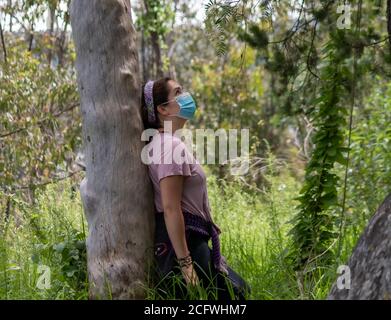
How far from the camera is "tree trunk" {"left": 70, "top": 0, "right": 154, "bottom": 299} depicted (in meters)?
4.03

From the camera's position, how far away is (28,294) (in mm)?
4469

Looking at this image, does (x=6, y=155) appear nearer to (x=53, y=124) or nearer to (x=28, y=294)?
(x=53, y=124)

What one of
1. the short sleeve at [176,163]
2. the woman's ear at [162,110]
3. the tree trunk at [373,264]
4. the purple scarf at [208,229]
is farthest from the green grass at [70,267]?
the woman's ear at [162,110]

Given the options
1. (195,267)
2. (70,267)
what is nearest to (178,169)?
(195,267)

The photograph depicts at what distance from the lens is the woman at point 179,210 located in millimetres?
3973

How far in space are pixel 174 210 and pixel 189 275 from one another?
1.20 feet

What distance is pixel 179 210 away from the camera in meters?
3.96

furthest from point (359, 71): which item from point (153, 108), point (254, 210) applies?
point (153, 108)

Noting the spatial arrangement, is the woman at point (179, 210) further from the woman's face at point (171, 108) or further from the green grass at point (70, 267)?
the green grass at point (70, 267)

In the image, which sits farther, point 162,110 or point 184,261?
point 162,110

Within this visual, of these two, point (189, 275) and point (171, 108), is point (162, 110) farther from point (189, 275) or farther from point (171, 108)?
point (189, 275)

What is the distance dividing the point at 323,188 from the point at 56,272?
76.0 inches

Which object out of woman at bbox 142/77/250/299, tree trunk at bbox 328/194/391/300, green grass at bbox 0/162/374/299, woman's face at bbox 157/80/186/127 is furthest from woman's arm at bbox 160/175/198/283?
tree trunk at bbox 328/194/391/300

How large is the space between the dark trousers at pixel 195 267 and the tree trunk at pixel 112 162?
7 cm
